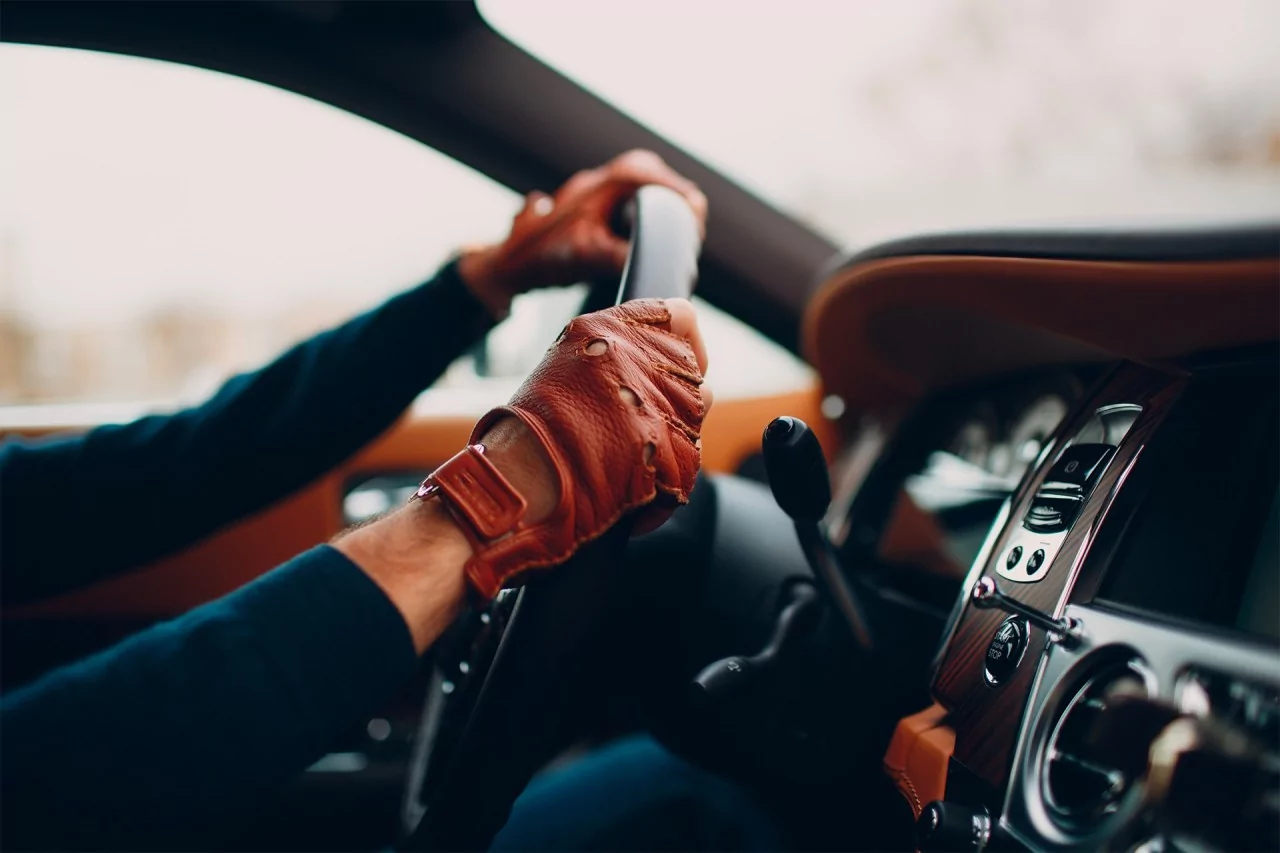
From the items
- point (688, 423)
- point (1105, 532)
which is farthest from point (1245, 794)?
point (688, 423)

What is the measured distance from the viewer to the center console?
1.70 ft

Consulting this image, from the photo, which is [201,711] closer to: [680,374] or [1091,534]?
[680,374]

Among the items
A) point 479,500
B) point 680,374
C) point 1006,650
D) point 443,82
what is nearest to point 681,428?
point 680,374

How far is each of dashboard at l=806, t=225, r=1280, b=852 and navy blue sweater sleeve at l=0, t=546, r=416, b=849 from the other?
0.45 meters

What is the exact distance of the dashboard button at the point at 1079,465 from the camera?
2.58ft

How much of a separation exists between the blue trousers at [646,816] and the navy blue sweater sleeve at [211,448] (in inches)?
21.9

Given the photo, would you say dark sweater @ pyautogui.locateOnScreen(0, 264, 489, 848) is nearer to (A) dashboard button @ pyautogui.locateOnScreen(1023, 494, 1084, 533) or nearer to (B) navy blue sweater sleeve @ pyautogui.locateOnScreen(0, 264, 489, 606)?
(A) dashboard button @ pyautogui.locateOnScreen(1023, 494, 1084, 533)

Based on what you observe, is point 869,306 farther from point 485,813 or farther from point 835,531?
point 485,813

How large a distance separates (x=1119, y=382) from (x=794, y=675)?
0.41 m

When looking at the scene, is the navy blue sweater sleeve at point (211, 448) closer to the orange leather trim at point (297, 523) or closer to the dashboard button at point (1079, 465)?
the orange leather trim at point (297, 523)

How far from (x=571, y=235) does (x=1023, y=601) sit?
65 cm

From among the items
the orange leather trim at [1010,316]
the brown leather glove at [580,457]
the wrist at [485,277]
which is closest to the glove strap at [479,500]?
the brown leather glove at [580,457]

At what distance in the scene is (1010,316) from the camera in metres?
0.90

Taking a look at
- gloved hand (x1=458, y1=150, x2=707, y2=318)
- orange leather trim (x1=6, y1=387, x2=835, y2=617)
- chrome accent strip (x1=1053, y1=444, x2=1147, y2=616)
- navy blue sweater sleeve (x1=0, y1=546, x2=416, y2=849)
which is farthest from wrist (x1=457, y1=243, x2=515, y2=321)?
chrome accent strip (x1=1053, y1=444, x2=1147, y2=616)
